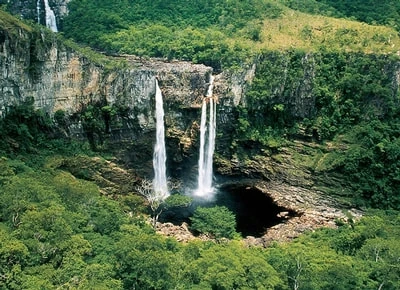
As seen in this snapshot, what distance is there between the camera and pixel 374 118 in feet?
124

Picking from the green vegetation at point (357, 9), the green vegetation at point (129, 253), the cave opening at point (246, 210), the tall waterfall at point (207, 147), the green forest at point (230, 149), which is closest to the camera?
the green vegetation at point (129, 253)

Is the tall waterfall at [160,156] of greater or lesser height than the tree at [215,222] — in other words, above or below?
above

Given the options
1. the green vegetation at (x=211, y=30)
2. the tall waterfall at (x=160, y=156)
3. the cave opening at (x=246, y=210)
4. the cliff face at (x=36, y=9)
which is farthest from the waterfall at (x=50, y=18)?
the cave opening at (x=246, y=210)

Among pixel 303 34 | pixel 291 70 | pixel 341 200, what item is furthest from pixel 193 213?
pixel 303 34

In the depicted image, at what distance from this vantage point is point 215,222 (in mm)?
31766

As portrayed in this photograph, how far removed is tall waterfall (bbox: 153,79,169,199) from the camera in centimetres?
3619

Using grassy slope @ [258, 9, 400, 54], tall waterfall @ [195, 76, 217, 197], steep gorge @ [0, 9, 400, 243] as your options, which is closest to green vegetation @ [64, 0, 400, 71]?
grassy slope @ [258, 9, 400, 54]

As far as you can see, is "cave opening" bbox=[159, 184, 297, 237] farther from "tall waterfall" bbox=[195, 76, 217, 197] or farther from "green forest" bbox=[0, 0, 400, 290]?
"green forest" bbox=[0, 0, 400, 290]

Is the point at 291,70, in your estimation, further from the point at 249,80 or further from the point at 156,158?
the point at 156,158

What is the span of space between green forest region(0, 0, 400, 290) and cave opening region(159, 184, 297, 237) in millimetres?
1251

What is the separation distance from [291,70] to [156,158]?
33.6ft

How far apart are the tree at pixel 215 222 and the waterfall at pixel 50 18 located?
19.1 m

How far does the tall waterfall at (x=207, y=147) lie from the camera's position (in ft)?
122

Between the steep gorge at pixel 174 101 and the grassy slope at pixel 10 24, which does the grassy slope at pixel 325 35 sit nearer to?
the steep gorge at pixel 174 101
